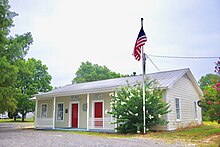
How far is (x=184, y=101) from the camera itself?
15.1 metres

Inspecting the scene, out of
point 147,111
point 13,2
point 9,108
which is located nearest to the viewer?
point 147,111

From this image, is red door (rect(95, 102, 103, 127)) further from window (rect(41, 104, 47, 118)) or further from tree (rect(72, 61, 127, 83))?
tree (rect(72, 61, 127, 83))

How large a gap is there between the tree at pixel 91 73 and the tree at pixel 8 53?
3051cm

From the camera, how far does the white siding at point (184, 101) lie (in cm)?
1320

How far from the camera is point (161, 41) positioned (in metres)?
17.3

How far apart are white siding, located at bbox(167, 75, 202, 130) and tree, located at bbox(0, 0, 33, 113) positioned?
32.6 feet

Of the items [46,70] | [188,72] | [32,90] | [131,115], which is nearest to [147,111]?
[131,115]

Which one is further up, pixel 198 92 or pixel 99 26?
pixel 99 26

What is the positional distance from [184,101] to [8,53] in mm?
12479

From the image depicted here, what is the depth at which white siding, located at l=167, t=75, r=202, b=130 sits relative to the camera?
43.3 ft

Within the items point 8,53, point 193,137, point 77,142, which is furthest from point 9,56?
point 193,137

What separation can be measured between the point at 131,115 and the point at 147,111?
87 cm

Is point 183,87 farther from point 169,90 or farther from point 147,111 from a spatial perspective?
point 147,111

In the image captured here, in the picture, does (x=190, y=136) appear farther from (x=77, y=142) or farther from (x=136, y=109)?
(x=77, y=142)
